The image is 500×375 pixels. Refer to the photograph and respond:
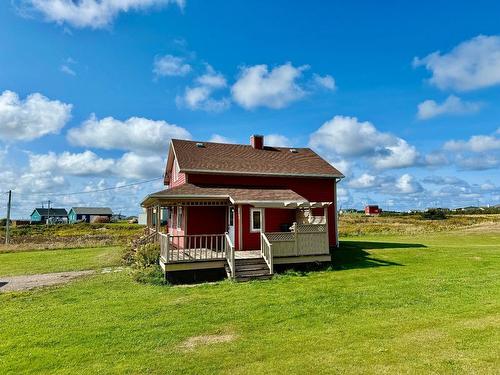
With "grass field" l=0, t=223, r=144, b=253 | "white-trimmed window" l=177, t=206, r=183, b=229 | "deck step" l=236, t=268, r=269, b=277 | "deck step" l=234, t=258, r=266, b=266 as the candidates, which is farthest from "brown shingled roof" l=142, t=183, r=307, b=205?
"grass field" l=0, t=223, r=144, b=253

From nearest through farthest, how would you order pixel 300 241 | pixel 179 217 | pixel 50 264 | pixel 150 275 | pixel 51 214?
pixel 150 275 < pixel 300 241 < pixel 179 217 < pixel 50 264 < pixel 51 214

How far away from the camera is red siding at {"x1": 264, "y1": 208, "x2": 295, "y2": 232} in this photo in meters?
17.3

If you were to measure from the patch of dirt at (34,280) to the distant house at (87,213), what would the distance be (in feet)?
329

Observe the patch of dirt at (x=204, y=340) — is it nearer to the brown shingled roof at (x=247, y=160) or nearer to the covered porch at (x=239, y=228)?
the covered porch at (x=239, y=228)

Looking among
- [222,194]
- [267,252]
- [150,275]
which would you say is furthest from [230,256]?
[222,194]

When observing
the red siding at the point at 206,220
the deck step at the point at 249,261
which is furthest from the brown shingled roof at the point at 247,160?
the deck step at the point at 249,261

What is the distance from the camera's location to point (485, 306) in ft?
29.0

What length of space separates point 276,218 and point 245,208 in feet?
5.84

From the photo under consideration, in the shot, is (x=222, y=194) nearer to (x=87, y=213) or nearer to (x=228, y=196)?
(x=228, y=196)

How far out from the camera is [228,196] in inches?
631

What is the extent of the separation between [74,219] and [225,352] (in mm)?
122277

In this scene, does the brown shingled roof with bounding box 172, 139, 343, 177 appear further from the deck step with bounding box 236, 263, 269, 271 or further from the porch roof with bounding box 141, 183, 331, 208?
the deck step with bounding box 236, 263, 269, 271

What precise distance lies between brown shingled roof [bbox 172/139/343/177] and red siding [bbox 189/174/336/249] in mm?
399

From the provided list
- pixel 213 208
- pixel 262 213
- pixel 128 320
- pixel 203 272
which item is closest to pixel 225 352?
pixel 128 320
